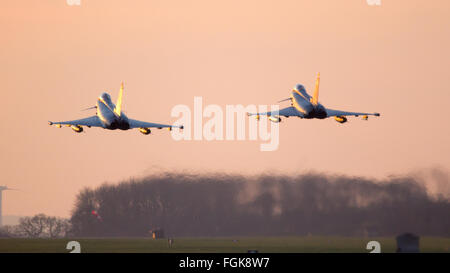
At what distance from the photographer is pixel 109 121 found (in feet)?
399

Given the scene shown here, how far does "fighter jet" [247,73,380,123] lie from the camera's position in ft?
406

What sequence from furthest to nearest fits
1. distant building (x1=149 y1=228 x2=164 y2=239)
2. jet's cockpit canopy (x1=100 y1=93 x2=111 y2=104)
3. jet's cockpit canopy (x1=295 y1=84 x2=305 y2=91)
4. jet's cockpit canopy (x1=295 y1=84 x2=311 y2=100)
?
distant building (x1=149 y1=228 x2=164 y2=239) → jet's cockpit canopy (x1=295 y1=84 x2=305 y2=91) → jet's cockpit canopy (x1=295 y1=84 x2=311 y2=100) → jet's cockpit canopy (x1=100 y1=93 x2=111 y2=104)

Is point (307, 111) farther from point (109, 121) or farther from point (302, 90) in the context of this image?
point (109, 121)

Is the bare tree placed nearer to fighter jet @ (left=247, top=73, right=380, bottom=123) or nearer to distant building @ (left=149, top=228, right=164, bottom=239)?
distant building @ (left=149, top=228, right=164, bottom=239)

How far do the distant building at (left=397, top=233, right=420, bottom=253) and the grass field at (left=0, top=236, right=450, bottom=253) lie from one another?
2411 millimetres

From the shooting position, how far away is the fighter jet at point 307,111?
12375 cm

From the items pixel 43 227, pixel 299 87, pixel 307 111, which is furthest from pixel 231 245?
pixel 43 227

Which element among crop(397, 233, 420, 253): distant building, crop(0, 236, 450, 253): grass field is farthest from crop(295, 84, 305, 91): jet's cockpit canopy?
crop(397, 233, 420, 253): distant building

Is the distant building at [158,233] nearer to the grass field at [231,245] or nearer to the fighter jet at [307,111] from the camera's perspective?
the grass field at [231,245]

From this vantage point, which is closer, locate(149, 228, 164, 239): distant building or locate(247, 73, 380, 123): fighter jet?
locate(247, 73, 380, 123): fighter jet

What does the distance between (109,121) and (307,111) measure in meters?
23.6

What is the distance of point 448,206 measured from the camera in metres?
120
